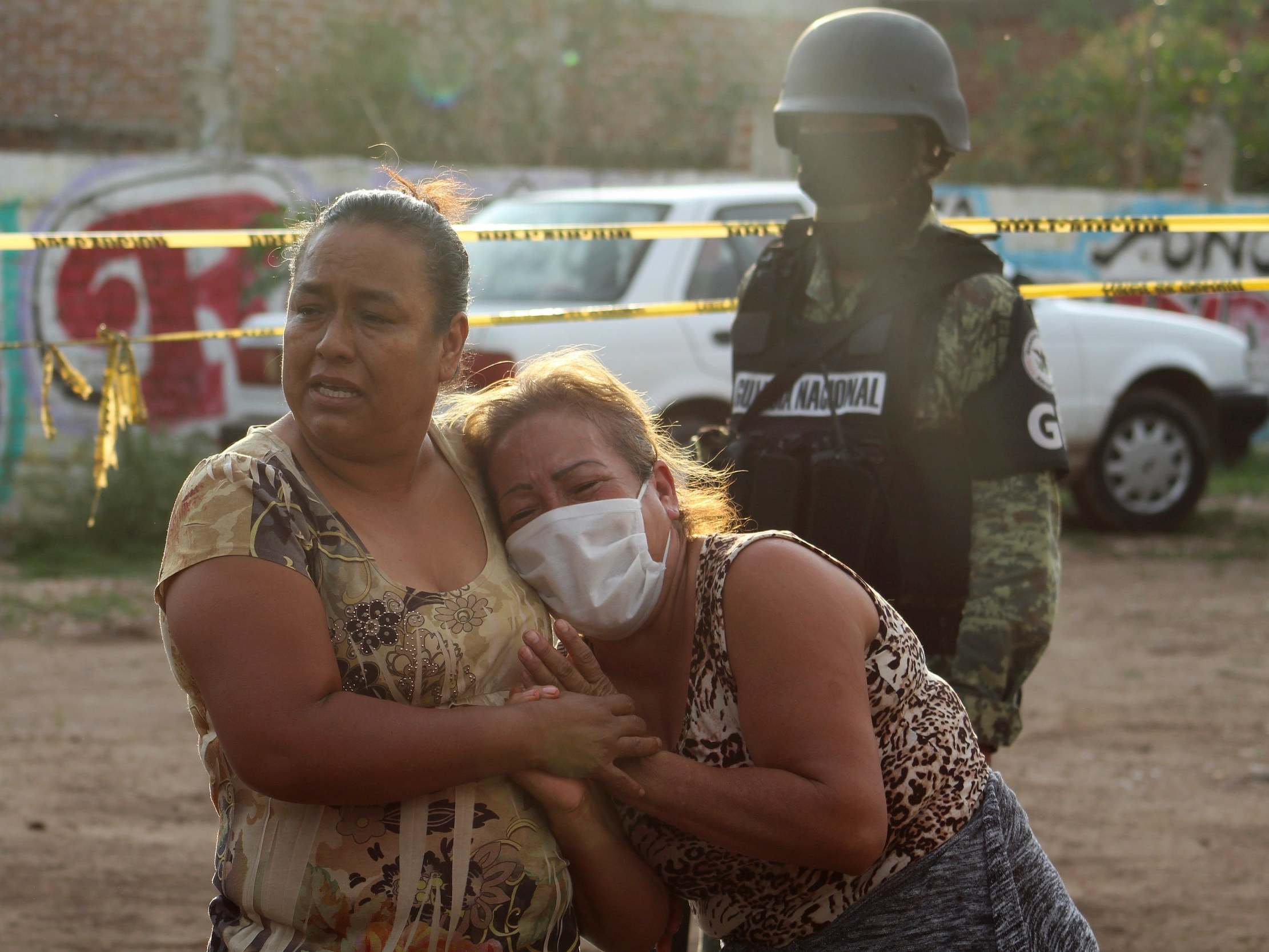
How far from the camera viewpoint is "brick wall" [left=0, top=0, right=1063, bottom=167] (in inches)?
583

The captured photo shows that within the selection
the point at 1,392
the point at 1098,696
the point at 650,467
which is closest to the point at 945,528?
the point at 650,467

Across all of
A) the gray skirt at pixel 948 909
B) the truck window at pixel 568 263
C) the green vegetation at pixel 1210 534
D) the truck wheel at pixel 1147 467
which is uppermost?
the gray skirt at pixel 948 909

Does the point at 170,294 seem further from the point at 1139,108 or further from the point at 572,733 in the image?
the point at 1139,108

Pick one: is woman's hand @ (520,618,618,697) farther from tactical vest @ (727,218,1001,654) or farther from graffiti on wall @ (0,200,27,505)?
graffiti on wall @ (0,200,27,505)

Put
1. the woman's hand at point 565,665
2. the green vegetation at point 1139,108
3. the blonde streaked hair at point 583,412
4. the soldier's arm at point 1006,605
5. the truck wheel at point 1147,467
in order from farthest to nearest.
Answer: the green vegetation at point 1139,108
the truck wheel at point 1147,467
the soldier's arm at point 1006,605
the blonde streaked hair at point 583,412
the woman's hand at point 565,665

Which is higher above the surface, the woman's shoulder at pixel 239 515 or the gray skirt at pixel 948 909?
the woman's shoulder at pixel 239 515

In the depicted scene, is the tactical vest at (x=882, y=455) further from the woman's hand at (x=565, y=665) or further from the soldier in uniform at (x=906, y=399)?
the woman's hand at (x=565, y=665)

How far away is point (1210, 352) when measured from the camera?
9.77 metres

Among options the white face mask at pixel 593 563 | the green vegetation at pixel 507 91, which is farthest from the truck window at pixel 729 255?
the green vegetation at pixel 507 91

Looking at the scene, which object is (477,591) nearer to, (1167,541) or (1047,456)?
(1047,456)

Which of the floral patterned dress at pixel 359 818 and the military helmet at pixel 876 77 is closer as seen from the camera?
the floral patterned dress at pixel 359 818

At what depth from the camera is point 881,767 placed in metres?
2.03

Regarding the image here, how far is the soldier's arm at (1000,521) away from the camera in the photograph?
2672 millimetres

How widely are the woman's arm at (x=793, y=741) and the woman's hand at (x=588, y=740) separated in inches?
1.2
